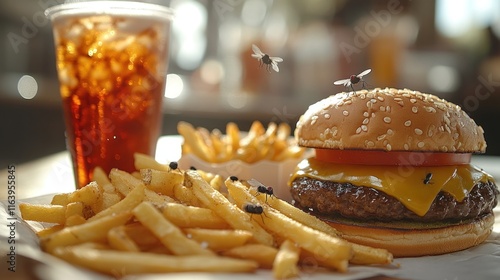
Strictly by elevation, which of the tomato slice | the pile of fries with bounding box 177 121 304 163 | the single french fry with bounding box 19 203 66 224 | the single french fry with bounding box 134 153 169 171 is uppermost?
the tomato slice

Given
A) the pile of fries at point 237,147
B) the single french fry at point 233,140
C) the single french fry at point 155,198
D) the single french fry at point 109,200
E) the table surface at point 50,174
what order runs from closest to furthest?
the single french fry at point 155,198 → the single french fry at point 109,200 → the table surface at point 50,174 → the pile of fries at point 237,147 → the single french fry at point 233,140

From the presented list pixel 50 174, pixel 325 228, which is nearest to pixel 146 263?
pixel 325 228

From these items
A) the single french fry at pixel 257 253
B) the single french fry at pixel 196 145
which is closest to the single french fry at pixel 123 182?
the single french fry at pixel 257 253

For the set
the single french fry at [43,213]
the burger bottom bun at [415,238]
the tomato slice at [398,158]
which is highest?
the tomato slice at [398,158]

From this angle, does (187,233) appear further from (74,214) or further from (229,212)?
(74,214)

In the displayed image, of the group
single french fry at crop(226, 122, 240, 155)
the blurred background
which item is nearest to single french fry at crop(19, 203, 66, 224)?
single french fry at crop(226, 122, 240, 155)

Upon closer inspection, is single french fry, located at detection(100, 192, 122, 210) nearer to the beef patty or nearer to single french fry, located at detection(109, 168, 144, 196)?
single french fry, located at detection(109, 168, 144, 196)

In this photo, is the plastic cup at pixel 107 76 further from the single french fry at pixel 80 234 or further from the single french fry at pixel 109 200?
the single french fry at pixel 80 234
